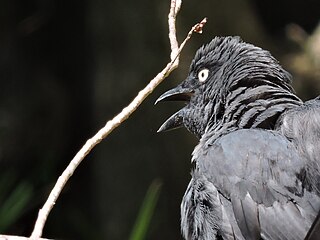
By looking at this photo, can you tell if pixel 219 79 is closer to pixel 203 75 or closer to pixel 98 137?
pixel 203 75

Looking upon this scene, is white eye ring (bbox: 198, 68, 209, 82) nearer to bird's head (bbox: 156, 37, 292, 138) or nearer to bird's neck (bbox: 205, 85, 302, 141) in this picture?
bird's head (bbox: 156, 37, 292, 138)

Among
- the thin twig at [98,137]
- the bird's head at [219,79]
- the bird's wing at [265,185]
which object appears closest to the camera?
the thin twig at [98,137]

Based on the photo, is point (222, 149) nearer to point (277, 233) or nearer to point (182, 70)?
point (277, 233)

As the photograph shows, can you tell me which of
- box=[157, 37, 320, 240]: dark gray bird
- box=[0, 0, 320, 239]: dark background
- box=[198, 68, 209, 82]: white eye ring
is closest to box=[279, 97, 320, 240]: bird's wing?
box=[157, 37, 320, 240]: dark gray bird

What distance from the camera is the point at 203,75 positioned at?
3633mm

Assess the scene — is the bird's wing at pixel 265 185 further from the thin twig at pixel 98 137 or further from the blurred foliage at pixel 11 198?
the blurred foliage at pixel 11 198

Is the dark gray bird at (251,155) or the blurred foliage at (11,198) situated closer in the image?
the dark gray bird at (251,155)

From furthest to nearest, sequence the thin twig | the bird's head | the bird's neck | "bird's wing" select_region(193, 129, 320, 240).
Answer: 1. the bird's head
2. the bird's neck
3. "bird's wing" select_region(193, 129, 320, 240)
4. the thin twig

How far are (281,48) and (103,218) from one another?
1735 millimetres

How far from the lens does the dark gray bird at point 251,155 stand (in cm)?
301

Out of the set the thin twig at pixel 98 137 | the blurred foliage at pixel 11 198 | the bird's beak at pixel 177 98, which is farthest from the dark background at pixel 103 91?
the thin twig at pixel 98 137

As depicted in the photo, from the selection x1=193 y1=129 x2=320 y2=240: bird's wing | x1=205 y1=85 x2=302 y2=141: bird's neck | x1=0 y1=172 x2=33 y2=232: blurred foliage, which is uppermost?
x1=205 y1=85 x2=302 y2=141: bird's neck

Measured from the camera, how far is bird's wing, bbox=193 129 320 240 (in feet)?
9.78

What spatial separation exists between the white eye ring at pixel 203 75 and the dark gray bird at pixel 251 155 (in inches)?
1.0
